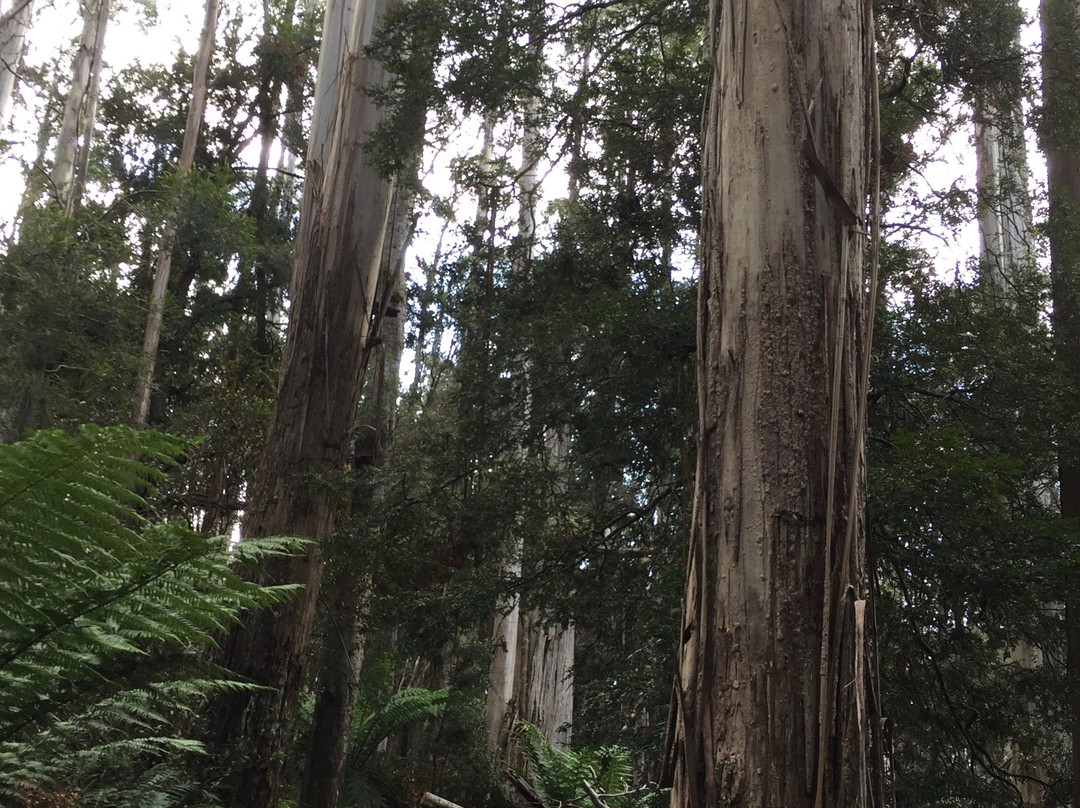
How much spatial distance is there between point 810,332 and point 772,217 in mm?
309

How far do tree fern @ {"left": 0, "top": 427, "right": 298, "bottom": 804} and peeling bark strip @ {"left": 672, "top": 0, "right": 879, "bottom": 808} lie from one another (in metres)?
1.01

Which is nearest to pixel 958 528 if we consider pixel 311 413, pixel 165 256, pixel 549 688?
pixel 311 413

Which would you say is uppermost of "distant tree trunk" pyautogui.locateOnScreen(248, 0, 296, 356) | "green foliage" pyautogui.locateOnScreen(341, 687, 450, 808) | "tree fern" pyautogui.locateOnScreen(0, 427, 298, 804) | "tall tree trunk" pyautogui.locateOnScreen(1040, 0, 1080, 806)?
"distant tree trunk" pyautogui.locateOnScreen(248, 0, 296, 356)

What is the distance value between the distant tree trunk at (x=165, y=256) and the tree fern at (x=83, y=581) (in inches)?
334

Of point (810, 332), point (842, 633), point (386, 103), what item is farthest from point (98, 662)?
point (386, 103)

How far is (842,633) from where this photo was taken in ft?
6.05

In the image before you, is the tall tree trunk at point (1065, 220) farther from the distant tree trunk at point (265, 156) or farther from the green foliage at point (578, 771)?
the distant tree trunk at point (265, 156)

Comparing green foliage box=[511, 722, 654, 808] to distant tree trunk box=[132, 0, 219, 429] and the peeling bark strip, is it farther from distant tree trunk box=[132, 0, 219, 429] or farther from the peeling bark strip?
distant tree trunk box=[132, 0, 219, 429]

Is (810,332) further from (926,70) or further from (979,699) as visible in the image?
(926,70)

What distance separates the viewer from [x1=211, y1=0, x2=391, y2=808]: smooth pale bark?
5.07m

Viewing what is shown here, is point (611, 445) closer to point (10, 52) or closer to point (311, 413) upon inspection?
point (311, 413)

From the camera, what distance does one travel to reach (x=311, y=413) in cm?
594

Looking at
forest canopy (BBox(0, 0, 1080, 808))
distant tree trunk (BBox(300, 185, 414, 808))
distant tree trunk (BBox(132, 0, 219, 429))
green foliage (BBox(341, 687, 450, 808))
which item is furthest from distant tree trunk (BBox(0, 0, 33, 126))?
green foliage (BBox(341, 687, 450, 808))

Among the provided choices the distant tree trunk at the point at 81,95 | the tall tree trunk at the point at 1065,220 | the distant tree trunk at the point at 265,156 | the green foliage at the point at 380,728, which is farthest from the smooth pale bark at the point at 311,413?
the distant tree trunk at the point at 81,95
